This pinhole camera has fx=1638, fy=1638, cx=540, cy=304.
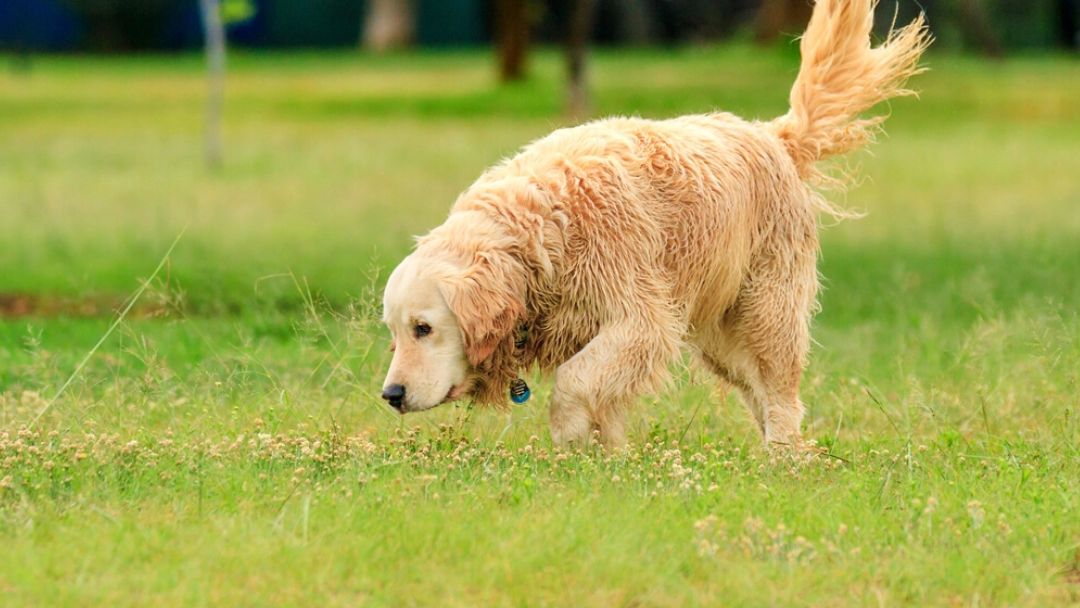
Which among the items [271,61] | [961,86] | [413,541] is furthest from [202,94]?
[413,541]

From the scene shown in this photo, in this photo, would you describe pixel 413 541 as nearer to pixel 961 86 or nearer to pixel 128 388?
pixel 128 388

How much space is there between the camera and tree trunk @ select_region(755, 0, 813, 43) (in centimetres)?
3100

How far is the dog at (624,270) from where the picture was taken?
609 centimetres

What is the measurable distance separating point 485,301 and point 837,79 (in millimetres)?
2377

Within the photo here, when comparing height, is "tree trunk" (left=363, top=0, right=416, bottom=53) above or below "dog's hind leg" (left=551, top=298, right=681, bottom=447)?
below

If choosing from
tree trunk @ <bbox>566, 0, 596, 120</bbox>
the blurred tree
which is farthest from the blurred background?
tree trunk @ <bbox>566, 0, 596, 120</bbox>

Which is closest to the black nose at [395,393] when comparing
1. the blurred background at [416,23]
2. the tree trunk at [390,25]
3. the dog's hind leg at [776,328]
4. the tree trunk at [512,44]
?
the dog's hind leg at [776,328]

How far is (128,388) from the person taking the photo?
735cm

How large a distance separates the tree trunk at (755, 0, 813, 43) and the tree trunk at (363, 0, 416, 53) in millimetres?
11880

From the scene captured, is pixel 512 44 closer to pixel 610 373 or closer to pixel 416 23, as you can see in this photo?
pixel 416 23

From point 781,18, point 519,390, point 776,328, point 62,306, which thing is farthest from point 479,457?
point 781,18

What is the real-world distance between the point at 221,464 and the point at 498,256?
1.26 meters

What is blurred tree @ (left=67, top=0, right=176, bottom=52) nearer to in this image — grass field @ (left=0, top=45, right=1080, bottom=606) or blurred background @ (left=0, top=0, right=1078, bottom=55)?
blurred background @ (left=0, top=0, right=1078, bottom=55)

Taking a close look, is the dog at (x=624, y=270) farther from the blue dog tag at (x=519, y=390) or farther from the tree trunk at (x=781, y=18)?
the tree trunk at (x=781, y=18)
